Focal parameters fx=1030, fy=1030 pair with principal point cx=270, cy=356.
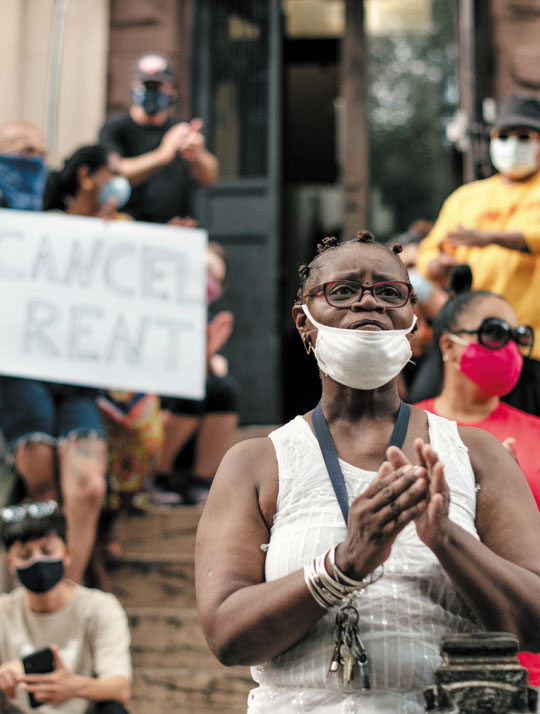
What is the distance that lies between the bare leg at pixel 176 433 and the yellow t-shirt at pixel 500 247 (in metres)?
1.54

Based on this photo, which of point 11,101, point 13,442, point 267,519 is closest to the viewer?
point 267,519

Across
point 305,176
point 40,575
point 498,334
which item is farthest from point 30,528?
point 305,176

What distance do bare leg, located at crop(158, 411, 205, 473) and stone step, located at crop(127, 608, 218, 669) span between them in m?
1.02

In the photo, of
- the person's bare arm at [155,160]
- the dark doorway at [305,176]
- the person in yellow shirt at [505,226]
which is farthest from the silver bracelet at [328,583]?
the dark doorway at [305,176]

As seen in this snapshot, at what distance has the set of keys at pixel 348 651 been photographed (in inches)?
66.5

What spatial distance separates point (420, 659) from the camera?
1.71m

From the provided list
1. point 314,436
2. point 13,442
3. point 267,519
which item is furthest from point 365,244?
point 13,442

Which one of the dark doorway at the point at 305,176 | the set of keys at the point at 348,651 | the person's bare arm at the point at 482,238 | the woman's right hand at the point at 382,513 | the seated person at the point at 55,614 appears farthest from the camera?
the dark doorway at the point at 305,176

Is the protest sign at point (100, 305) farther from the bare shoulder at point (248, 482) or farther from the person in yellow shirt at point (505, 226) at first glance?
the bare shoulder at point (248, 482)

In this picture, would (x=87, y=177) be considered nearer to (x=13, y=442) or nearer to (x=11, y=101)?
(x=13, y=442)

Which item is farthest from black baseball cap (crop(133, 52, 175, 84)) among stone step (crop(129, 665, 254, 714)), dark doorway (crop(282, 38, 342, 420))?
stone step (crop(129, 665, 254, 714))

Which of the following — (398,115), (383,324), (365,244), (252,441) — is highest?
(398,115)

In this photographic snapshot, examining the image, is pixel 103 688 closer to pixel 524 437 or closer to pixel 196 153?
pixel 524 437

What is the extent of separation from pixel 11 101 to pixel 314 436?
5.85 m
